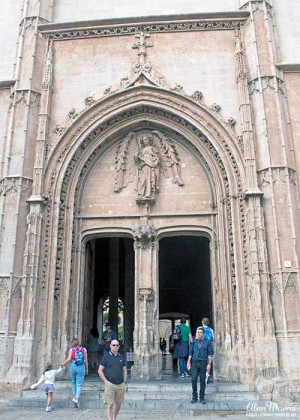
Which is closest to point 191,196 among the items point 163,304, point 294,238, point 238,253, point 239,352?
point 238,253

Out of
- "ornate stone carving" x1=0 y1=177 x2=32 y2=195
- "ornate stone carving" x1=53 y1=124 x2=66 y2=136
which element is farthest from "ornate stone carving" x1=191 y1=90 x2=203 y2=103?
"ornate stone carving" x1=0 y1=177 x2=32 y2=195

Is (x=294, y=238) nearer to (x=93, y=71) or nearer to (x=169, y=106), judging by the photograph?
(x=169, y=106)

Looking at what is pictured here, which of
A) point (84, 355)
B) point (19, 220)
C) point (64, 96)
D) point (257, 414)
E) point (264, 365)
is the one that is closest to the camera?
point (257, 414)

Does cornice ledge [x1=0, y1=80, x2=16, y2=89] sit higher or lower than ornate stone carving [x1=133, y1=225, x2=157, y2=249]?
higher

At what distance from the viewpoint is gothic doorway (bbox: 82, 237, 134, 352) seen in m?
14.8

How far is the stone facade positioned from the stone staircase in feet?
2.51

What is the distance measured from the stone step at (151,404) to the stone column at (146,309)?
2450 millimetres

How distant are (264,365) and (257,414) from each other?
91.4 inches

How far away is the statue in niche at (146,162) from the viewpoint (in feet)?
46.3

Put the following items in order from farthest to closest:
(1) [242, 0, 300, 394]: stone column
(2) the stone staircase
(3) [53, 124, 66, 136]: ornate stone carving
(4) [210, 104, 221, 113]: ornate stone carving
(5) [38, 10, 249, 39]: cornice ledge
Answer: (5) [38, 10, 249, 39]: cornice ledge
(3) [53, 124, 66, 136]: ornate stone carving
(4) [210, 104, 221, 113]: ornate stone carving
(1) [242, 0, 300, 394]: stone column
(2) the stone staircase

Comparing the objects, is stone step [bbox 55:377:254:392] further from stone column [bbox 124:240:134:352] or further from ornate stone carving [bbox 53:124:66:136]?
ornate stone carving [bbox 53:124:66:136]

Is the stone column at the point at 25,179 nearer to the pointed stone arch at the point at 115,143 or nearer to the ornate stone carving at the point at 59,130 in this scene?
the ornate stone carving at the point at 59,130

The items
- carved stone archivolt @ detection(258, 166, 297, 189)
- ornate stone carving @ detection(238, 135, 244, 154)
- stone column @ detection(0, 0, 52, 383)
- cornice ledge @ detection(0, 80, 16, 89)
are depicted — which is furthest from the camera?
cornice ledge @ detection(0, 80, 16, 89)

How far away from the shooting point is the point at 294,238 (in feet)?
39.1
